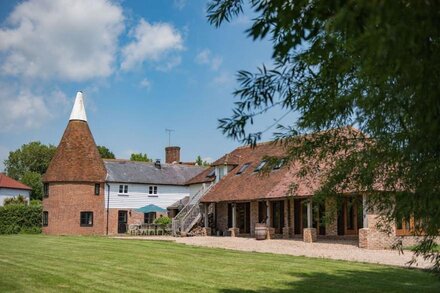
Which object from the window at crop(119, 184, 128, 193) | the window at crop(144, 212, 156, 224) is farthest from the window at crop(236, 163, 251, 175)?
the window at crop(144, 212, 156, 224)

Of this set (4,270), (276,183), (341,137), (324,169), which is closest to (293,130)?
(341,137)

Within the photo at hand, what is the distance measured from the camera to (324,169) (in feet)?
24.5

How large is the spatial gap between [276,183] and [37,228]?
22018mm

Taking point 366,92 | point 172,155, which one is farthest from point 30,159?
point 366,92

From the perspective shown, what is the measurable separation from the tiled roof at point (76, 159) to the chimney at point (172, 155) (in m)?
11.4

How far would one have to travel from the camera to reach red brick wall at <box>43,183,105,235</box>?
38.6m

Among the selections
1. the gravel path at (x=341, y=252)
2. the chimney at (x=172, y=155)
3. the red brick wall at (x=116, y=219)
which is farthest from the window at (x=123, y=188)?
the gravel path at (x=341, y=252)

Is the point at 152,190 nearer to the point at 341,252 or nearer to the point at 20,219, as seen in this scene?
the point at 20,219

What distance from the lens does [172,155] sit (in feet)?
171

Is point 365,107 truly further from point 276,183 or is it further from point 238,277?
point 276,183

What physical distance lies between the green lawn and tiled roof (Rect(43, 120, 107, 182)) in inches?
833

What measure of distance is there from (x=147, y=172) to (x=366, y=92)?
40.9 m

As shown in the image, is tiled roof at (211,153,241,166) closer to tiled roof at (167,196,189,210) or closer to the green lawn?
tiled roof at (167,196,189,210)

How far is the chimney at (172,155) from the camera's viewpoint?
51906 millimetres
